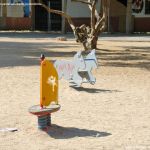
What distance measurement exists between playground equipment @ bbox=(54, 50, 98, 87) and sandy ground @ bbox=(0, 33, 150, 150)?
0.84 ft

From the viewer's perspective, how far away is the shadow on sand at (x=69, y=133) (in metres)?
8.40

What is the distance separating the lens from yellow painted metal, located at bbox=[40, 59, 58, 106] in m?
8.71

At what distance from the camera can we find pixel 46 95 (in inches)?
345

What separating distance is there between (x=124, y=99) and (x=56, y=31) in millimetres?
27328

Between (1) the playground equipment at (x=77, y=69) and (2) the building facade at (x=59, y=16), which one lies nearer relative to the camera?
(1) the playground equipment at (x=77, y=69)

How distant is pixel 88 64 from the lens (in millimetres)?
13055

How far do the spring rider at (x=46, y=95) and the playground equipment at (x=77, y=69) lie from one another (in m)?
3.53

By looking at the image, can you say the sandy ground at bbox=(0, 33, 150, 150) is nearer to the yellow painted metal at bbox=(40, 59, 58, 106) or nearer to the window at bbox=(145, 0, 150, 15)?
the yellow painted metal at bbox=(40, 59, 58, 106)

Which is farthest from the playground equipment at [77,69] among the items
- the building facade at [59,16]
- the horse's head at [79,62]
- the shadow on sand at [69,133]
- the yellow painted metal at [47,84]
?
the building facade at [59,16]

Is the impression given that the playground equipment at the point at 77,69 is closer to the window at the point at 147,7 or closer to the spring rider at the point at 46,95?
the spring rider at the point at 46,95

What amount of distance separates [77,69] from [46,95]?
13.5 ft

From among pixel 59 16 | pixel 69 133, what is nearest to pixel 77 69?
pixel 69 133

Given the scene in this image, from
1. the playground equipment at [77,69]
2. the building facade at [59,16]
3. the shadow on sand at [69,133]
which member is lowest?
the shadow on sand at [69,133]

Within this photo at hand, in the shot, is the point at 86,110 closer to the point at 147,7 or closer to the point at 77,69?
the point at 77,69
